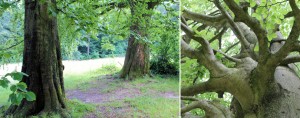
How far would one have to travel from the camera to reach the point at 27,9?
104 inches

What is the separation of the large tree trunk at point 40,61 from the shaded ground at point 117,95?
55 cm

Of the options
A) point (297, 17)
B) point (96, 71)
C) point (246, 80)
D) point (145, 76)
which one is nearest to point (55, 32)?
point (246, 80)

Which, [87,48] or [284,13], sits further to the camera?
[87,48]

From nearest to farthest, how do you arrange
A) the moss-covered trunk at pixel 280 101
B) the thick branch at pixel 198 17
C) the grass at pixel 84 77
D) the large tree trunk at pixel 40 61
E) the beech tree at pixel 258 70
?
1. the beech tree at pixel 258 70
2. the moss-covered trunk at pixel 280 101
3. the thick branch at pixel 198 17
4. the large tree trunk at pixel 40 61
5. the grass at pixel 84 77

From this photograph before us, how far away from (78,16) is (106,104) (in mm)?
2428

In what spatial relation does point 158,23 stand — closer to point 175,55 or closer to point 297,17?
point 175,55

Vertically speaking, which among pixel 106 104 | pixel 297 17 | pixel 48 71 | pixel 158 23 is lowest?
pixel 106 104

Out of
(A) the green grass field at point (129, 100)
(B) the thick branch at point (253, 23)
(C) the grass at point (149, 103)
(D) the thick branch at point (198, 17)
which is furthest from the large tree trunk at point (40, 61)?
(B) the thick branch at point (253, 23)

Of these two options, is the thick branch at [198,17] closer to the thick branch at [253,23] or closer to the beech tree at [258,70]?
the beech tree at [258,70]

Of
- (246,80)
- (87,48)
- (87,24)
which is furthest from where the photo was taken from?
(87,48)

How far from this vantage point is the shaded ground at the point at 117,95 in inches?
136

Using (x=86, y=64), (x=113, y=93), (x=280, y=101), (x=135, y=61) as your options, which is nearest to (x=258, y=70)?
(x=280, y=101)

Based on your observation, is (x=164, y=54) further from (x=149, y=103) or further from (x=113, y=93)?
(x=149, y=103)

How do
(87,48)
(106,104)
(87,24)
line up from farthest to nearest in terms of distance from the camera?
1. (87,48)
2. (106,104)
3. (87,24)
